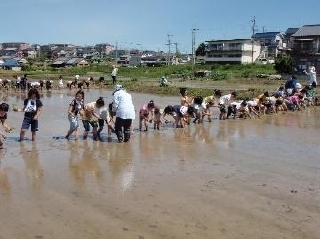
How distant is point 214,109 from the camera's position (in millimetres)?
19297

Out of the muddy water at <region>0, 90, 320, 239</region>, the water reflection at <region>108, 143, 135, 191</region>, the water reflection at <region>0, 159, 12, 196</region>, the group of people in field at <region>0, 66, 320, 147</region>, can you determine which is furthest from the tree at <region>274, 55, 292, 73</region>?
the water reflection at <region>0, 159, 12, 196</region>

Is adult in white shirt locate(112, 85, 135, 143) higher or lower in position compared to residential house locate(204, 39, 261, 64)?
lower

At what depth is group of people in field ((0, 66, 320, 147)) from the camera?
36.6 ft

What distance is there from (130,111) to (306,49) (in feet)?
139

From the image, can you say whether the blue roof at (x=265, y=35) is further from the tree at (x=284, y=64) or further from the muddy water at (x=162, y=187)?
the muddy water at (x=162, y=187)

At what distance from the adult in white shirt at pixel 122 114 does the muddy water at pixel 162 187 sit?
0.28 metres

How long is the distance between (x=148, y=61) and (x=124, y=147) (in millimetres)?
99686

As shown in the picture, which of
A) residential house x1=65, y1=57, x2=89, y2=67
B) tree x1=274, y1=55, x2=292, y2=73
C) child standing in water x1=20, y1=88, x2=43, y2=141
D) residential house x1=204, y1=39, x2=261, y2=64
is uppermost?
residential house x1=204, y1=39, x2=261, y2=64

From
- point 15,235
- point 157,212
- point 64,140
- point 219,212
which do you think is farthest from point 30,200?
point 64,140

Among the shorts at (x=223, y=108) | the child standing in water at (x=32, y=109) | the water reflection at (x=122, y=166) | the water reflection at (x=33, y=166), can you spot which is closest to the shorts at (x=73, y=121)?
the child standing in water at (x=32, y=109)

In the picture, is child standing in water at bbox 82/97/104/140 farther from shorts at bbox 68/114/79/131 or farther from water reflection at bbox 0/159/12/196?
water reflection at bbox 0/159/12/196

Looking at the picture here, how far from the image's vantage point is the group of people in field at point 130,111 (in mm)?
11141

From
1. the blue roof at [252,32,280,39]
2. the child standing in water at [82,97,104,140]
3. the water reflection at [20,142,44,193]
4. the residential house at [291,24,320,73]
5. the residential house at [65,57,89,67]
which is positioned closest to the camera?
the water reflection at [20,142,44,193]

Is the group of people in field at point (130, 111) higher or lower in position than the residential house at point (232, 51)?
lower
